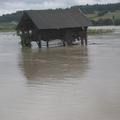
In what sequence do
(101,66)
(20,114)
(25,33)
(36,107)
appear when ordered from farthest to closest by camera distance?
1. (25,33)
2. (101,66)
3. (36,107)
4. (20,114)

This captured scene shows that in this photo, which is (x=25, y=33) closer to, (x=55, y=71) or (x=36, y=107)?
(x=55, y=71)

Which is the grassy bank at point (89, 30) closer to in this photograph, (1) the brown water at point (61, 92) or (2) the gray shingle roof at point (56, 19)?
(2) the gray shingle roof at point (56, 19)

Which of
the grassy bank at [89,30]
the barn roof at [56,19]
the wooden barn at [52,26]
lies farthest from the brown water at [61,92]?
the grassy bank at [89,30]

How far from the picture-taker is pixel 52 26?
1553 inches

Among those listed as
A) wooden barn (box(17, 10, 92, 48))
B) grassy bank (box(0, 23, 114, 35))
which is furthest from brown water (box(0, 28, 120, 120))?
grassy bank (box(0, 23, 114, 35))

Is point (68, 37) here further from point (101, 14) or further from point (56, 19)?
point (101, 14)

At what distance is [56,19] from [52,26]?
A: 4.76 ft

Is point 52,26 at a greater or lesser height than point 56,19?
lesser

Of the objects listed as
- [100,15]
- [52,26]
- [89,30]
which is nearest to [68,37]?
[52,26]

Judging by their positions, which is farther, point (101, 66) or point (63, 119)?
point (101, 66)

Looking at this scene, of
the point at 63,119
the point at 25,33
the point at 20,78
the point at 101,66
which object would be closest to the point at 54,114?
the point at 63,119

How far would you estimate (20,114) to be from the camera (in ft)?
39.7

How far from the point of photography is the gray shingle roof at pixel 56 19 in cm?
3938

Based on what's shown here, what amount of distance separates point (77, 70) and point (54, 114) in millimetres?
9527
